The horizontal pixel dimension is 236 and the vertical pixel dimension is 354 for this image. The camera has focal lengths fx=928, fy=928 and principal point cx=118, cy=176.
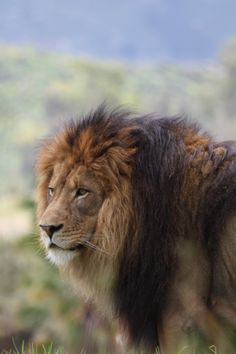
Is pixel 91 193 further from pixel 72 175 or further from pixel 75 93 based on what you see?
pixel 75 93

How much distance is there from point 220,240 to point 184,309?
35 centimetres

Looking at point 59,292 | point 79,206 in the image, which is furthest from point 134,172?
point 59,292

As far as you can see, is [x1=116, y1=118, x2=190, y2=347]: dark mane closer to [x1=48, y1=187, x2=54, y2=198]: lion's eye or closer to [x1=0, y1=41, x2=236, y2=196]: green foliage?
[x1=48, y1=187, x2=54, y2=198]: lion's eye

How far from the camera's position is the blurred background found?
1220cm

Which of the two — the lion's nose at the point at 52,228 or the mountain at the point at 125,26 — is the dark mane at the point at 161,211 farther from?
the mountain at the point at 125,26

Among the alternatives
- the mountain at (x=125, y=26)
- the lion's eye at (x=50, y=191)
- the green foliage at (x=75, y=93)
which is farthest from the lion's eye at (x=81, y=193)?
the mountain at (x=125, y=26)

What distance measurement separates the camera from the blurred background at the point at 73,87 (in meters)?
12.2

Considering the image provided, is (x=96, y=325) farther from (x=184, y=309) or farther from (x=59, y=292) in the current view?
(x=59, y=292)

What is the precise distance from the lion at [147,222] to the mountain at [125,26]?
433 feet

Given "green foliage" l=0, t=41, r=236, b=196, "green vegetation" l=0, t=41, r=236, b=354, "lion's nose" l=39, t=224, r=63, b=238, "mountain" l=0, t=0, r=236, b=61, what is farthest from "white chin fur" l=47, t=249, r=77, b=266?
"mountain" l=0, t=0, r=236, b=61

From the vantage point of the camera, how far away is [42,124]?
158ft

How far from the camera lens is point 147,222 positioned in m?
4.39

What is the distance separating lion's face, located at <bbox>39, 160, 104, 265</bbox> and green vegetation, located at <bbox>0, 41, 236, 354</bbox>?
645 centimetres

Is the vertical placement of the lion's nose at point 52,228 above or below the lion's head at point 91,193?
below
